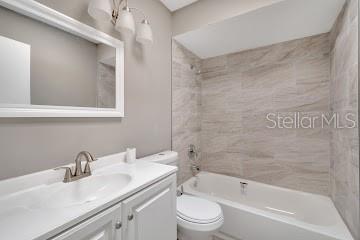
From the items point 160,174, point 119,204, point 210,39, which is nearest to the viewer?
point 119,204

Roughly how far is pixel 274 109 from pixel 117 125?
185 cm

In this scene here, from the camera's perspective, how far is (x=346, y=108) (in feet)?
4.18

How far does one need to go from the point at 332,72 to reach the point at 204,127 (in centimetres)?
160

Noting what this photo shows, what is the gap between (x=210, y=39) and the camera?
6.38 feet

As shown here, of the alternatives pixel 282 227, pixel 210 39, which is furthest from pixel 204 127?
pixel 282 227

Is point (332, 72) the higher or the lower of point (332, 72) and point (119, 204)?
the higher

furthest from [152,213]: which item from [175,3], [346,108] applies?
[175,3]

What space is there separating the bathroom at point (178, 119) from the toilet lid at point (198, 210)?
1 centimetres

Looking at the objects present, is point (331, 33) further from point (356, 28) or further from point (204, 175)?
point (204, 175)

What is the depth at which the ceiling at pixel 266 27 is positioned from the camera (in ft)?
4.50

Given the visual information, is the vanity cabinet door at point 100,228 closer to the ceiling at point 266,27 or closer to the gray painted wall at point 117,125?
the gray painted wall at point 117,125

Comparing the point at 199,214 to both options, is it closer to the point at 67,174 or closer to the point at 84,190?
the point at 84,190

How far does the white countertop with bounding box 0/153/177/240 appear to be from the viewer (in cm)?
53
